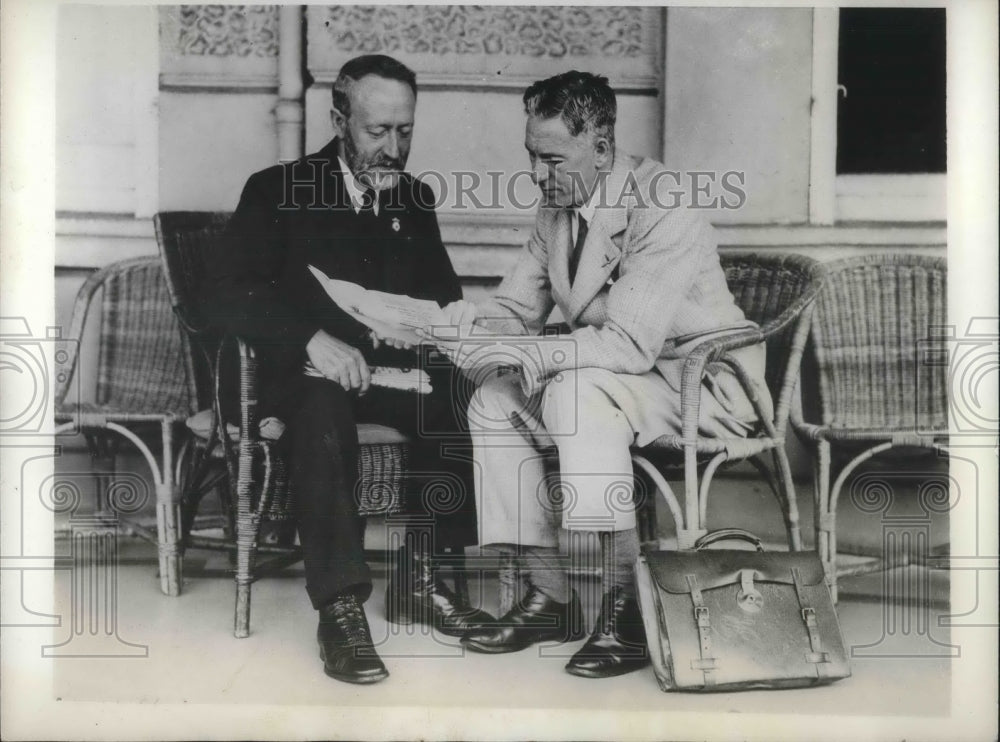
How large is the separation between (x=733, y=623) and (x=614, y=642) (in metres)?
0.33

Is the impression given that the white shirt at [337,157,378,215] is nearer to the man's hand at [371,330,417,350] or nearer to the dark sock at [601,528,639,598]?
the man's hand at [371,330,417,350]

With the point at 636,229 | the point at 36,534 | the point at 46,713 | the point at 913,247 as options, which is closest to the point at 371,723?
the point at 46,713

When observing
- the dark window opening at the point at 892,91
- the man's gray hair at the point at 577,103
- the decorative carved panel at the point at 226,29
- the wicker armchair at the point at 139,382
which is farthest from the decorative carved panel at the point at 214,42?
the dark window opening at the point at 892,91

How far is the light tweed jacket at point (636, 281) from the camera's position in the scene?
115 inches

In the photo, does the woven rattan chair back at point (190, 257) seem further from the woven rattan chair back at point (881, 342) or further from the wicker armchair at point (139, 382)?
the woven rattan chair back at point (881, 342)

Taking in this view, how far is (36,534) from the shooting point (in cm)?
306

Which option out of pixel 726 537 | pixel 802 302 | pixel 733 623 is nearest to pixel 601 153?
pixel 802 302

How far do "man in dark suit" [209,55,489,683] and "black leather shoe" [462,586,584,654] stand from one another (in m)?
0.07

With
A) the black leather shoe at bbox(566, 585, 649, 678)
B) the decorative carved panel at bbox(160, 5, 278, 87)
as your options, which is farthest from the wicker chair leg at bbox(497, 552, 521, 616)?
the decorative carved panel at bbox(160, 5, 278, 87)

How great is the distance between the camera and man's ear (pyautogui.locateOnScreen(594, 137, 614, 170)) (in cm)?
299

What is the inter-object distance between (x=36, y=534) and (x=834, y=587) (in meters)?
2.39

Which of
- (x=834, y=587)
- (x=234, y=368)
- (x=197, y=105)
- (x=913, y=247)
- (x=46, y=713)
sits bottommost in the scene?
(x=46, y=713)

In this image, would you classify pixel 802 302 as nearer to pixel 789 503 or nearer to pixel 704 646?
pixel 789 503

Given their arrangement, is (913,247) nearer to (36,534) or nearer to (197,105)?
(197,105)
